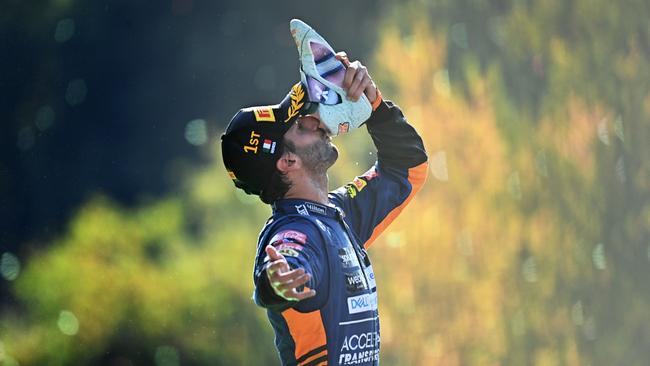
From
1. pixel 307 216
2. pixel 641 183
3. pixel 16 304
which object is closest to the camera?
pixel 307 216

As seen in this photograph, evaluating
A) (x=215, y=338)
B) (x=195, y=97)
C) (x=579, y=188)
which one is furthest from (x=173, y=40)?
(x=579, y=188)

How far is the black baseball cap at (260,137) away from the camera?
2881 millimetres

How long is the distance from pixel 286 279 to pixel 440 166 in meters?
2.78

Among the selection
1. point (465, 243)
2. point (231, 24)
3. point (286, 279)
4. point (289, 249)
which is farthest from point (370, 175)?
point (465, 243)

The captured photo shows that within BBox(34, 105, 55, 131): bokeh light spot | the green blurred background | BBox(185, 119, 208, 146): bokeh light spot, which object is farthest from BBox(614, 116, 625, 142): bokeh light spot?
BBox(34, 105, 55, 131): bokeh light spot

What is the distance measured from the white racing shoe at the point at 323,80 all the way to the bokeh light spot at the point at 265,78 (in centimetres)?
127

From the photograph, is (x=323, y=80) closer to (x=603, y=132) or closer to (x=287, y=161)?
(x=287, y=161)

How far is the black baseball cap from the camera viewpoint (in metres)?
2.88

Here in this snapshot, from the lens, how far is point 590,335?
562 cm

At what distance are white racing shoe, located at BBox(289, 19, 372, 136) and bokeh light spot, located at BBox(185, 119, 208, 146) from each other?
119 cm

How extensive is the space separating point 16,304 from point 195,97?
1.00 m

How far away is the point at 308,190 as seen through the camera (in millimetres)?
2904

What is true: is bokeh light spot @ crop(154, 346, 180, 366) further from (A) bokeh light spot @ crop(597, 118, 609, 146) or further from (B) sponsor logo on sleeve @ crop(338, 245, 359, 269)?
(A) bokeh light spot @ crop(597, 118, 609, 146)

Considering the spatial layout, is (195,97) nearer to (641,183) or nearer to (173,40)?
(173,40)
